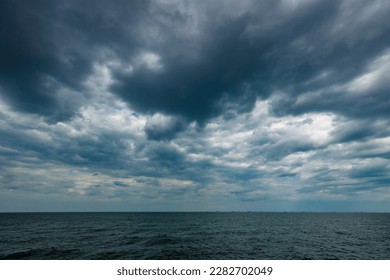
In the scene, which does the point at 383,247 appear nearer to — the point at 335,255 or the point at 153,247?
the point at 335,255

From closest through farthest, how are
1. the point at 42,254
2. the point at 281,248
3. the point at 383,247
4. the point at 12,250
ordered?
the point at 42,254
the point at 12,250
the point at 281,248
the point at 383,247

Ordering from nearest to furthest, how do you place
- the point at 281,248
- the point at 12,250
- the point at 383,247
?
the point at 12,250 < the point at 281,248 < the point at 383,247

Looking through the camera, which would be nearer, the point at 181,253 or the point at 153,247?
the point at 181,253

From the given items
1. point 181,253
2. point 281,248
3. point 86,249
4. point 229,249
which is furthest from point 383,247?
point 86,249

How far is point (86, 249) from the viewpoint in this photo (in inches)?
1519

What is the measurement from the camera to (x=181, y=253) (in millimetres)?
36438
